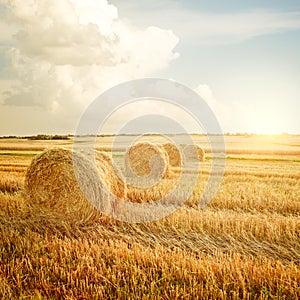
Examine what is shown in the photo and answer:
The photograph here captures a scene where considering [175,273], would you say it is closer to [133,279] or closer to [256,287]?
[133,279]

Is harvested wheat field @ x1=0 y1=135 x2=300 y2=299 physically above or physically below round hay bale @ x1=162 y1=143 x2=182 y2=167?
below

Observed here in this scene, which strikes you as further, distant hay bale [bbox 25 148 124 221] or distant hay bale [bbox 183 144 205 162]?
distant hay bale [bbox 183 144 205 162]

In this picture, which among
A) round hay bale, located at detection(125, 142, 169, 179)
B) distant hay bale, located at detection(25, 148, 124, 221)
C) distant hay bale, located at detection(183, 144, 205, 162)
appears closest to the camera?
distant hay bale, located at detection(25, 148, 124, 221)

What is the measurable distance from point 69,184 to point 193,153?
1538 cm

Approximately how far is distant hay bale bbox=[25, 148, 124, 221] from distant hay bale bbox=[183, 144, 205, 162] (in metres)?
14.1

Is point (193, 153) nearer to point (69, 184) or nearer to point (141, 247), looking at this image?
point (69, 184)

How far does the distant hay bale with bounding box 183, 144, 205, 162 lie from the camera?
22.8 meters

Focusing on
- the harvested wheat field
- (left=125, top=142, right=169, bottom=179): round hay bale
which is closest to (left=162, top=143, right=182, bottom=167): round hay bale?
(left=125, top=142, right=169, bottom=179): round hay bale

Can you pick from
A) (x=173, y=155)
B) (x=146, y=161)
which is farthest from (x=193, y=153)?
(x=146, y=161)

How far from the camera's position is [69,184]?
838 centimetres

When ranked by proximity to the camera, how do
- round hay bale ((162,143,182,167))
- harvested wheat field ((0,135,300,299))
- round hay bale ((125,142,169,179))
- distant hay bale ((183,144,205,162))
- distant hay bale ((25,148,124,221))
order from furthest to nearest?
distant hay bale ((183,144,205,162)) < round hay bale ((162,143,182,167)) < round hay bale ((125,142,169,179)) < distant hay bale ((25,148,124,221)) < harvested wheat field ((0,135,300,299))

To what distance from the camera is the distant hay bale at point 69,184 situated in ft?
26.7

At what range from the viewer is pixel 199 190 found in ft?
36.1

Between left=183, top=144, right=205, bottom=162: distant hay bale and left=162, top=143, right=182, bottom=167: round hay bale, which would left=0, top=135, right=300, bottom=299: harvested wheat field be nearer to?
left=162, top=143, right=182, bottom=167: round hay bale
